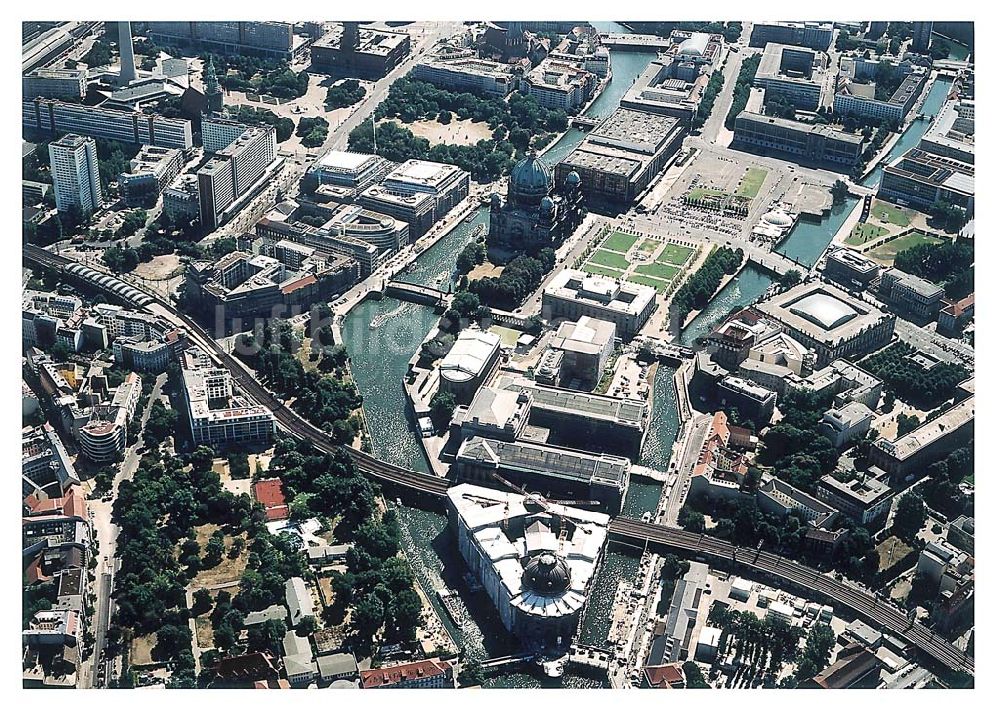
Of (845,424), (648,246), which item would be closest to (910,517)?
(845,424)

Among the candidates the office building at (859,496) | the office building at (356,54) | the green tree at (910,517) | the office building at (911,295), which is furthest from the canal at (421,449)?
the office building at (356,54)

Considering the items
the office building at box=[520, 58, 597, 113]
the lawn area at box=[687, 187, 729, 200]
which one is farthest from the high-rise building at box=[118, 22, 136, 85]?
the lawn area at box=[687, 187, 729, 200]

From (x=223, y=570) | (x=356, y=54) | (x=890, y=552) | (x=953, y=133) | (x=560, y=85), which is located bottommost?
(x=356, y=54)

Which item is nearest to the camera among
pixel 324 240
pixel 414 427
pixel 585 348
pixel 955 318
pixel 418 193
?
pixel 414 427

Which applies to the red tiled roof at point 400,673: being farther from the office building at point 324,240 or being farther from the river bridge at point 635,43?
the river bridge at point 635,43

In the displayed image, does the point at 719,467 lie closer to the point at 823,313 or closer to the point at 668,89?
the point at 823,313

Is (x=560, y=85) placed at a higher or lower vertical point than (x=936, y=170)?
lower

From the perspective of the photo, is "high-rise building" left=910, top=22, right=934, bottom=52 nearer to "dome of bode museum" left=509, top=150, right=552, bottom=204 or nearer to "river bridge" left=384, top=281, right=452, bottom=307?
"dome of bode museum" left=509, top=150, right=552, bottom=204
